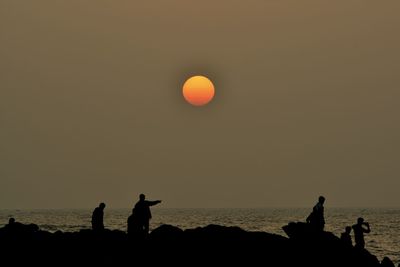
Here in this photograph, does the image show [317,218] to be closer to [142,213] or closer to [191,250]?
[191,250]

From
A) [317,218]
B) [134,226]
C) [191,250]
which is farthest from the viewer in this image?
[317,218]

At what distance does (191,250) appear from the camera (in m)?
33.3

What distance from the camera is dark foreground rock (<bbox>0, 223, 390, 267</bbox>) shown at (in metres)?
33.2

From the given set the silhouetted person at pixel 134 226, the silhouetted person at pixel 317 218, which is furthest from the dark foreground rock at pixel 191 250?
the silhouetted person at pixel 317 218

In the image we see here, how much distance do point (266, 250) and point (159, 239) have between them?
4632 mm

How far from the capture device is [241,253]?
33500 mm

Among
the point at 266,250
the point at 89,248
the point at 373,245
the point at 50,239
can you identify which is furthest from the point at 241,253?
the point at 373,245

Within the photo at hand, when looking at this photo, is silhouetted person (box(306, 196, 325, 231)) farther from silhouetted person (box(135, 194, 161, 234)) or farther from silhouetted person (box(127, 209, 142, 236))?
silhouetted person (box(127, 209, 142, 236))

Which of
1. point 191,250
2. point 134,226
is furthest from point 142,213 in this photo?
point 191,250

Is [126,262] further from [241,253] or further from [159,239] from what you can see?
[241,253]

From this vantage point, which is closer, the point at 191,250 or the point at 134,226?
the point at 191,250

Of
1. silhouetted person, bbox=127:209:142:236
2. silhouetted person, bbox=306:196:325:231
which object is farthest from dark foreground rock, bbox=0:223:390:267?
silhouetted person, bbox=306:196:325:231

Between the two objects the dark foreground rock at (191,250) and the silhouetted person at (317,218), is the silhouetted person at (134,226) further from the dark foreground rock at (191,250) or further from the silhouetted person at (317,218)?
the silhouetted person at (317,218)

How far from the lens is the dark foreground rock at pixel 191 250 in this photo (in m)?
33.2
